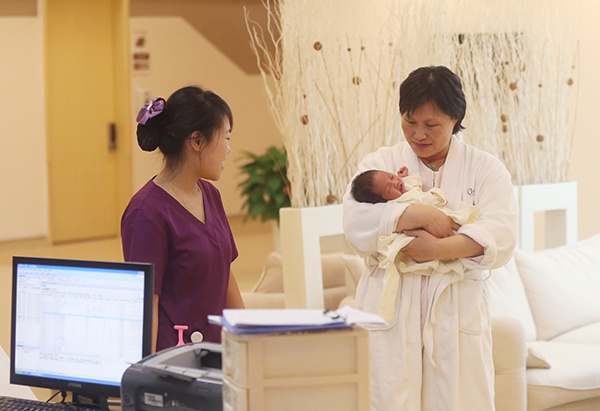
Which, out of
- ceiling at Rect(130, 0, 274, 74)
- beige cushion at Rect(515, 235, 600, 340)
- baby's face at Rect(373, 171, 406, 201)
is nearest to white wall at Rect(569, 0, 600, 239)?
beige cushion at Rect(515, 235, 600, 340)

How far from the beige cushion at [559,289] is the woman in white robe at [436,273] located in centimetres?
167

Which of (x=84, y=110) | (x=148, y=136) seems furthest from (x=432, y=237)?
(x=84, y=110)

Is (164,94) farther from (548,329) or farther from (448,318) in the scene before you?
(448,318)

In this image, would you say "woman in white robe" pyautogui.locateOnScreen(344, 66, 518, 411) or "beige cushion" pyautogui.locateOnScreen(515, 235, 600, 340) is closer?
"woman in white robe" pyautogui.locateOnScreen(344, 66, 518, 411)

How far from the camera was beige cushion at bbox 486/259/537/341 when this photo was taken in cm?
372

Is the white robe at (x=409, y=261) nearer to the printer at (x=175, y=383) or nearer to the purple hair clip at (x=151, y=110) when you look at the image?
the purple hair clip at (x=151, y=110)

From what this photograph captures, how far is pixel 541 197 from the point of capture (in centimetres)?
460

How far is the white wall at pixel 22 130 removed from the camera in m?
7.98

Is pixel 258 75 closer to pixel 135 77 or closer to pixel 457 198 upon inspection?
pixel 135 77

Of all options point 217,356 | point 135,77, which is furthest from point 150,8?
point 217,356

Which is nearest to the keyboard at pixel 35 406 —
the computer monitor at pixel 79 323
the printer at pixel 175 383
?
the computer monitor at pixel 79 323

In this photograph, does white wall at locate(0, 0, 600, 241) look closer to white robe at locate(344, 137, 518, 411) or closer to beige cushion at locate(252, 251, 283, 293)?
beige cushion at locate(252, 251, 283, 293)

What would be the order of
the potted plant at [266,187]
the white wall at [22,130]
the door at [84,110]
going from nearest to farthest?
the potted plant at [266,187] < the white wall at [22,130] < the door at [84,110]

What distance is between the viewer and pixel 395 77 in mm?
4008
